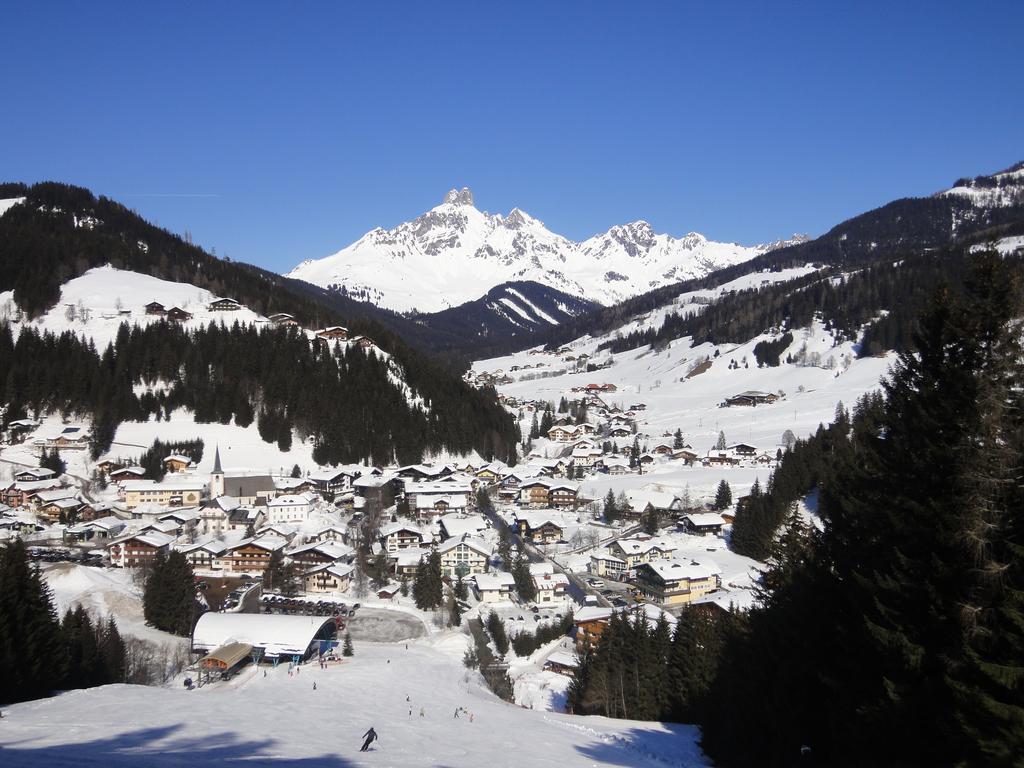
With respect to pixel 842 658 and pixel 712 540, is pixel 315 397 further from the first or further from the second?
pixel 842 658

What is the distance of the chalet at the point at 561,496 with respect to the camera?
221 ft

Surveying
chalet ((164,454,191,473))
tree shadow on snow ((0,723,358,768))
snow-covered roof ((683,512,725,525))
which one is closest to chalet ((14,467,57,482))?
chalet ((164,454,191,473))

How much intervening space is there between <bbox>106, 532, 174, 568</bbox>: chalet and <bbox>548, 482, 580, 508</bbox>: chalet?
1326 inches

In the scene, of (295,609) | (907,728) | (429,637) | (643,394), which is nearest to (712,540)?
(429,637)

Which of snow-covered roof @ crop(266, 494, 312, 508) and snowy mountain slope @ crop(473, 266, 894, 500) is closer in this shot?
snow-covered roof @ crop(266, 494, 312, 508)

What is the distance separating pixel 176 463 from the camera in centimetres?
6550

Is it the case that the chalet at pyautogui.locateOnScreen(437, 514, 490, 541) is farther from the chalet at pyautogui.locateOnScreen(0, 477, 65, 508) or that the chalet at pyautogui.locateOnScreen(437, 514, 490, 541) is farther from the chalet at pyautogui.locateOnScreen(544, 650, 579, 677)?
the chalet at pyautogui.locateOnScreen(0, 477, 65, 508)

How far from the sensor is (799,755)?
14.8 m

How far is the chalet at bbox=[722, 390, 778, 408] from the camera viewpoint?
11956cm

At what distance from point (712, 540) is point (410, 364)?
47187 mm

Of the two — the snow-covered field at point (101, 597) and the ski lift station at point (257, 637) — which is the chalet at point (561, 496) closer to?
the ski lift station at point (257, 637)

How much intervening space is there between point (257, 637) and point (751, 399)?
10228cm

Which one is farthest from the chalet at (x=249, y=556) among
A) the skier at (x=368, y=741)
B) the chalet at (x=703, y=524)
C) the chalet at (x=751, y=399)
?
the chalet at (x=751, y=399)

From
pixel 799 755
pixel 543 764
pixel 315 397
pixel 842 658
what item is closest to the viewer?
pixel 842 658
